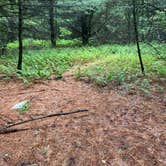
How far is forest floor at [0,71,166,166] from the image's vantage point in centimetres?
381

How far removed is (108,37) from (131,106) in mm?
17679

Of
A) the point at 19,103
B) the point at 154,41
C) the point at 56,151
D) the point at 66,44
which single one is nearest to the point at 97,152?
the point at 56,151

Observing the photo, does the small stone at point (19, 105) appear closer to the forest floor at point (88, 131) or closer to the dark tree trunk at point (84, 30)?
the forest floor at point (88, 131)

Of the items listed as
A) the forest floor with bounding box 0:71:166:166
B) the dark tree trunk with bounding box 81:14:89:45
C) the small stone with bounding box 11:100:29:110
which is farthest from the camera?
the dark tree trunk with bounding box 81:14:89:45

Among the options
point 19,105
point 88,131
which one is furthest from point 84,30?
point 88,131

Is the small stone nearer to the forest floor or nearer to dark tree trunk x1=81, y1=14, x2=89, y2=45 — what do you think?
the forest floor

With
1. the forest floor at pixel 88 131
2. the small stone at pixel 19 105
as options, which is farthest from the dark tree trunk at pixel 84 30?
the small stone at pixel 19 105

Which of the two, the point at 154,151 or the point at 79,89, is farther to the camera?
the point at 79,89

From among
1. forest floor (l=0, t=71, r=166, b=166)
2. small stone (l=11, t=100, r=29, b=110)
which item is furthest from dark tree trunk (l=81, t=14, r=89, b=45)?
small stone (l=11, t=100, r=29, b=110)

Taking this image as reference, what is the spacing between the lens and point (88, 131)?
4.45 m

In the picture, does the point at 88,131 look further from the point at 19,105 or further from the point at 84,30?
the point at 84,30

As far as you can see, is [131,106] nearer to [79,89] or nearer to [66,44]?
[79,89]

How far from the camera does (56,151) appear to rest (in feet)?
12.9

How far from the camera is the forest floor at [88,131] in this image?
3.81 m
